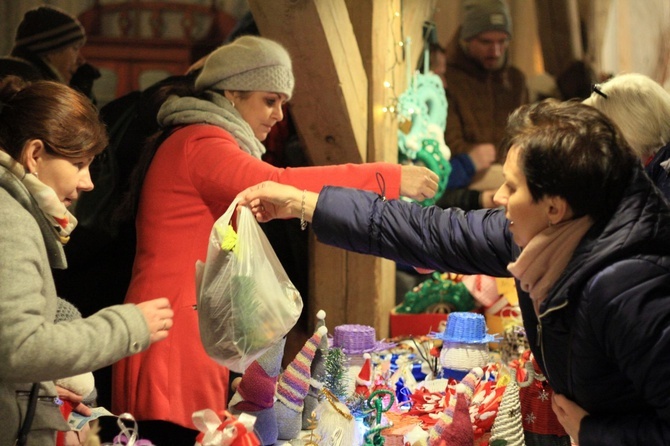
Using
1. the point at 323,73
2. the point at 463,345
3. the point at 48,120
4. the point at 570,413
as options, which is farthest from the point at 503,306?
the point at 48,120

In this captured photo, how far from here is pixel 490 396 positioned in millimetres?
2471

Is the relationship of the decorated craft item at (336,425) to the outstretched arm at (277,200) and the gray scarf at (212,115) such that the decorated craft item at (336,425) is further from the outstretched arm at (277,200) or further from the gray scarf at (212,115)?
the gray scarf at (212,115)

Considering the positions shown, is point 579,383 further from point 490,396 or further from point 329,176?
point 329,176

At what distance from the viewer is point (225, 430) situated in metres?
1.80

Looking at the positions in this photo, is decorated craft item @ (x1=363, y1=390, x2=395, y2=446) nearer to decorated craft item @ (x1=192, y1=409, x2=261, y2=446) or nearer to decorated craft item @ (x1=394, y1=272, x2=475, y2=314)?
decorated craft item @ (x1=192, y1=409, x2=261, y2=446)

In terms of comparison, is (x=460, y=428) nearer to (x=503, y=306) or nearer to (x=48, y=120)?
(x=48, y=120)

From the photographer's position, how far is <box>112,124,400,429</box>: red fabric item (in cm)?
246

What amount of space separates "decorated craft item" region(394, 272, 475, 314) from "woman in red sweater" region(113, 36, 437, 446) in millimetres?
→ 1771

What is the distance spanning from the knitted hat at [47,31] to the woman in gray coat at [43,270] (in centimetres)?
159

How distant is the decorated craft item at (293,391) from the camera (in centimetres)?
244

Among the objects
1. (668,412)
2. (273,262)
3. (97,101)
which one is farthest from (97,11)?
(668,412)

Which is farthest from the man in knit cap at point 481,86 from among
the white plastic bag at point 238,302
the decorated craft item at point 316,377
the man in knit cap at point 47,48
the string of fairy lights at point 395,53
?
the white plastic bag at point 238,302

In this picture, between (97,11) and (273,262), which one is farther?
(97,11)

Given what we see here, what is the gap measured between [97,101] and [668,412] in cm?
287
